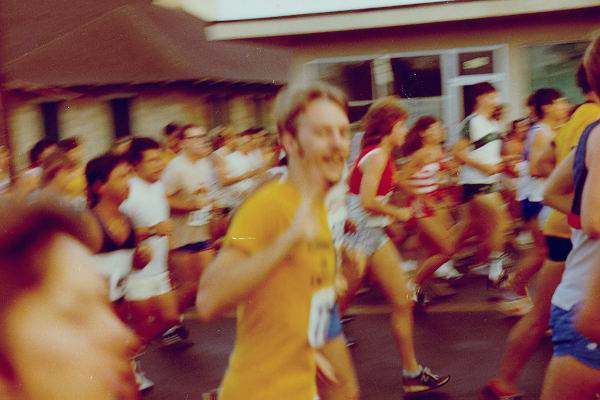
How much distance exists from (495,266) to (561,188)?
4957 mm

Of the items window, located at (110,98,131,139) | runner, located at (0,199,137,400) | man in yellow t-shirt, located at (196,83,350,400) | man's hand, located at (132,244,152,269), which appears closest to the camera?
runner, located at (0,199,137,400)

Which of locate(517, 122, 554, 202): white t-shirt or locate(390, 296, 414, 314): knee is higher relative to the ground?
locate(517, 122, 554, 202): white t-shirt

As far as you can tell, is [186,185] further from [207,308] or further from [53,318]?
[53,318]

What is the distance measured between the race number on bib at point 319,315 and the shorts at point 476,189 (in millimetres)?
5702

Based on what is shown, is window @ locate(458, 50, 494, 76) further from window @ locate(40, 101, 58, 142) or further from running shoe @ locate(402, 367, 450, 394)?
running shoe @ locate(402, 367, 450, 394)

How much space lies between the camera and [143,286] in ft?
19.1

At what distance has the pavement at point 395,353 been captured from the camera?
18.5ft

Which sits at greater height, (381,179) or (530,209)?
(381,179)

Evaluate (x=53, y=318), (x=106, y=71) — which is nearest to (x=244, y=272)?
(x=53, y=318)

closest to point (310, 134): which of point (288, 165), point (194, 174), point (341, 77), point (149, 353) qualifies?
point (288, 165)

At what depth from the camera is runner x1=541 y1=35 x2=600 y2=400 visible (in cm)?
269

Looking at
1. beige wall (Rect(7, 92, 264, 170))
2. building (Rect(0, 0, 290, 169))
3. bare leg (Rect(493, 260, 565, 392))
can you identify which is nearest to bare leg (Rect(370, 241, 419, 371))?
bare leg (Rect(493, 260, 565, 392))

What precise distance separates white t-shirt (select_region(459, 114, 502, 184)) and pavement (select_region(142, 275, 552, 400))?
1009 mm

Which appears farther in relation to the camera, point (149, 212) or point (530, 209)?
point (530, 209)
